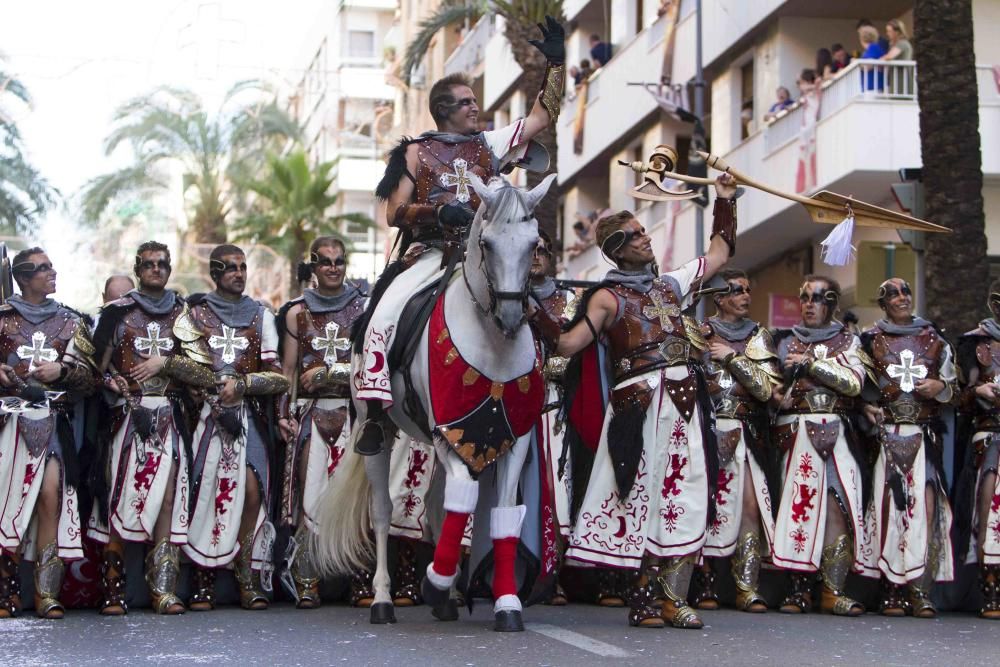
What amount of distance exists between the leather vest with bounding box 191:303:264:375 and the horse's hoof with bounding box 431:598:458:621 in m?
2.39

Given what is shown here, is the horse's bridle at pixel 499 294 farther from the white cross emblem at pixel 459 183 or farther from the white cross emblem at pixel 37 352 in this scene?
the white cross emblem at pixel 37 352

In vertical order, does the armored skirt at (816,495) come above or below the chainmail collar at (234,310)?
below

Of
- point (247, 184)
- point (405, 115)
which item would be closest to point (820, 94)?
point (247, 184)

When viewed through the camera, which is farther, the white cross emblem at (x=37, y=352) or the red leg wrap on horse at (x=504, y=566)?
the white cross emblem at (x=37, y=352)

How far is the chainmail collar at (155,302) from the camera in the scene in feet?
36.9

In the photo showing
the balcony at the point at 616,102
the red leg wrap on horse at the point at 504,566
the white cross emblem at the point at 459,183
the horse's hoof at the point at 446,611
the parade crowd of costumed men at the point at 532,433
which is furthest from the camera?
the balcony at the point at 616,102

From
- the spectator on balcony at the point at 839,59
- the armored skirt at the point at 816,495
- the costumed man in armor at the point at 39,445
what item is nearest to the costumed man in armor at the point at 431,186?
the costumed man in armor at the point at 39,445

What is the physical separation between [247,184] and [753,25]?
860 inches

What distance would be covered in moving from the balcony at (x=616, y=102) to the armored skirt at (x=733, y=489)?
24.7m

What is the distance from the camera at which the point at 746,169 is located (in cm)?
3156

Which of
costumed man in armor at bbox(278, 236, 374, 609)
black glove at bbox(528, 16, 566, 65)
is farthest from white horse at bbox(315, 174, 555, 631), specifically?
costumed man in armor at bbox(278, 236, 374, 609)

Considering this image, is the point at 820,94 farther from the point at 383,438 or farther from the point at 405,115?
the point at 405,115

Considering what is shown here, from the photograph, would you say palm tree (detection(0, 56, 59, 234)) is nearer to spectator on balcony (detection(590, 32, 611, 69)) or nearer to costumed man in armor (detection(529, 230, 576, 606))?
spectator on balcony (detection(590, 32, 611, 69))

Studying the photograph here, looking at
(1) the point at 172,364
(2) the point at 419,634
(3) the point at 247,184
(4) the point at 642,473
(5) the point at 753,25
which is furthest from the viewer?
(3) the point at 247,184
